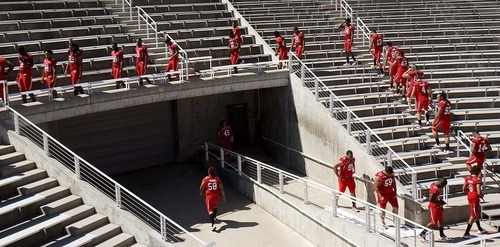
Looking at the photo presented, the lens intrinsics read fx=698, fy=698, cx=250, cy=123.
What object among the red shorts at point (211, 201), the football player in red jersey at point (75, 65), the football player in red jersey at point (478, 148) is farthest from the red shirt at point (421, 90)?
the football player in red jersey at point (75, 65)

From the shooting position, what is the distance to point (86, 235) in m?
12.5

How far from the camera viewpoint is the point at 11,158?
13766 mm

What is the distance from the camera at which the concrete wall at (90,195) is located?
12.7 metres

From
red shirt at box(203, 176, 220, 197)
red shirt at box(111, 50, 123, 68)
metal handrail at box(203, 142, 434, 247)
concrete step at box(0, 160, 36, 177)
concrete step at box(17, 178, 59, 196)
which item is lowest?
metal handrail at box(203, 142, 434, 247)

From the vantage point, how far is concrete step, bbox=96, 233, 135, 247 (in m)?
12.5

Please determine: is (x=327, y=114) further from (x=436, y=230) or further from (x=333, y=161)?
(x=436, y=230)

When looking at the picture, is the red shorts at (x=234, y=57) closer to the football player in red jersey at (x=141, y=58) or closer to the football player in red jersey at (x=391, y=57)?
the football player in red jersey at (x=141, y=58)

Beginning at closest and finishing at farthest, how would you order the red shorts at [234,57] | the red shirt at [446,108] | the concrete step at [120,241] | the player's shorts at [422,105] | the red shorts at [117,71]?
the concrete step at [120,241], the red shirt at [446,108], the red shorts at [117,71], the player's shorts at [422,105], the red shorts at [234,57]

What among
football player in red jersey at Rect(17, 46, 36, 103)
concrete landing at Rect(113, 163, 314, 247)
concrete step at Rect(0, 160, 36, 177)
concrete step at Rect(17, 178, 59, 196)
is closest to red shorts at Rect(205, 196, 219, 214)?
concrete landing at Rect(113, 163, 314, 247)

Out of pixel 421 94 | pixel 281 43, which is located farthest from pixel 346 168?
pixel 281 43

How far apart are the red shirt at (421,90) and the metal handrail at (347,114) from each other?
156 cm

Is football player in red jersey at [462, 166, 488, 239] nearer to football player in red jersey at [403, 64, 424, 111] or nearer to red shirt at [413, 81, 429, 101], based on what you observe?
red shirt at [413, 81, 429, 101]

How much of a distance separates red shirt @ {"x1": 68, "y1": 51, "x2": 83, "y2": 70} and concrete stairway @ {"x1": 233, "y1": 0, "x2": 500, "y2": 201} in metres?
6.80

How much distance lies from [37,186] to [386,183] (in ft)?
23.0
